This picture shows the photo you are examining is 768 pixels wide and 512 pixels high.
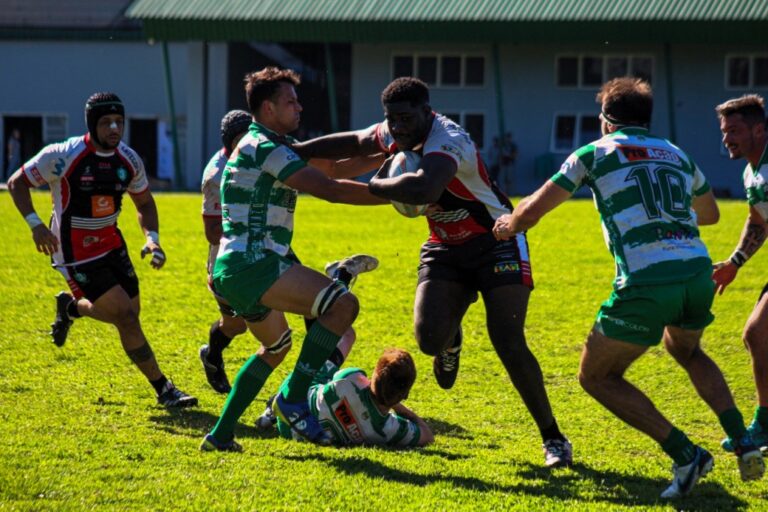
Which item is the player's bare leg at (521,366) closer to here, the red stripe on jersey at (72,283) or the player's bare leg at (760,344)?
the player's bare leg at (760,344)

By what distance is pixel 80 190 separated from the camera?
7840 millimetres

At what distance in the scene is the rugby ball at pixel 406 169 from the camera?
5.84 metres

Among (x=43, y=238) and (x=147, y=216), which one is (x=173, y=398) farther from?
(x=147, y=216)

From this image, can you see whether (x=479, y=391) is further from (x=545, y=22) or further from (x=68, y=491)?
(x=545, y=22)

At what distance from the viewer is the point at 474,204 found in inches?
251

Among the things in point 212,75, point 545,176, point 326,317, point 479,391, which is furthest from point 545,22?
point 326,317

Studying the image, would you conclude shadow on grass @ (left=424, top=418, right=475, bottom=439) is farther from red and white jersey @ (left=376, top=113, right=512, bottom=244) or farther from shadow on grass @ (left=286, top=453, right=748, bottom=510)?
red and white jersey @ (left=376, top=113, right=512, bottom=244)

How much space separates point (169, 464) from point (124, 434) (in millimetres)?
867

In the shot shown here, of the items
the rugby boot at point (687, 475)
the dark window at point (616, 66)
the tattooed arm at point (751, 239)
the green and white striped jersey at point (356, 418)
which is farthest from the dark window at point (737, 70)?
the rugby boot at point (687, 475)

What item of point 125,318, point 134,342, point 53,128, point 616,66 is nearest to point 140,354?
point 134,342

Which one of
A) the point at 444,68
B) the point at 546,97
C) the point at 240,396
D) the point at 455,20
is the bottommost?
the point at 240,396

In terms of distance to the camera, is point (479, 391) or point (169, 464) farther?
point (479, 391)

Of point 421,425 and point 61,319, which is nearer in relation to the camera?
point 421,425

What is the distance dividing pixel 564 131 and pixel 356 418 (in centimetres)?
3101
